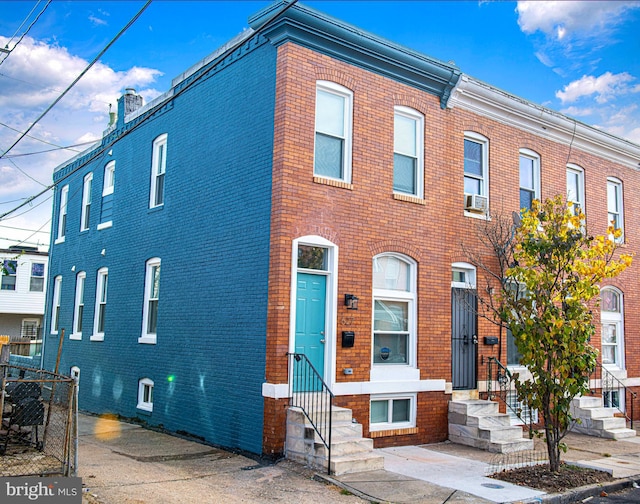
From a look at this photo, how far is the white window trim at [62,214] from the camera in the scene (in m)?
20.7

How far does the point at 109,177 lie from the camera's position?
59.4ft

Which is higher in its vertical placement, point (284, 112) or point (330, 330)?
point (284, 112)

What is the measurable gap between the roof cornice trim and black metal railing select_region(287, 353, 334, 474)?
573 cm

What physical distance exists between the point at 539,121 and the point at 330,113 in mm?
6606

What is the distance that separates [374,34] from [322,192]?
3433 millimetres

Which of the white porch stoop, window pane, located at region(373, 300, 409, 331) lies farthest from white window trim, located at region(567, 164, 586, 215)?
the white porch stoop

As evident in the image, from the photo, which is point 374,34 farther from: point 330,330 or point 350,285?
point 330,330

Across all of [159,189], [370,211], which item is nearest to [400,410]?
[370,211]

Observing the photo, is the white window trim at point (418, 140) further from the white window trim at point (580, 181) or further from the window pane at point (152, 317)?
the window pane at point (152, 317)

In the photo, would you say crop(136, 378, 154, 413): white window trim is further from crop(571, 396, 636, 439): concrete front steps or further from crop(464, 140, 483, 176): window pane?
crop(571, 396, 636, 439): concrete front steps

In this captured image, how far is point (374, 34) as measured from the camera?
12.3 meters

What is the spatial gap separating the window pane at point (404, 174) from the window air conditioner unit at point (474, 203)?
166 cm

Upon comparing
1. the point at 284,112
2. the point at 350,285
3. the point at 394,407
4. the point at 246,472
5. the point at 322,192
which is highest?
the point at 284,112

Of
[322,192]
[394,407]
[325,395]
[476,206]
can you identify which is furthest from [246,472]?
[476,206]
